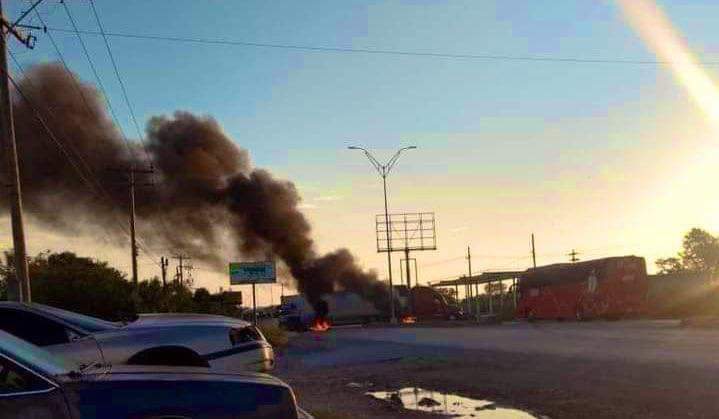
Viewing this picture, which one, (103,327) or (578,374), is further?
(578,374)

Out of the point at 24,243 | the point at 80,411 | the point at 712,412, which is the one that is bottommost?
the point at 712,412

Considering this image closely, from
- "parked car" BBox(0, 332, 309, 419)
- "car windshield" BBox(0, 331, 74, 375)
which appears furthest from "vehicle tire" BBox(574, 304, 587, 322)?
"car windshield" BBox(0, 331, 74, 375)

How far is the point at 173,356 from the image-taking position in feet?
27.1

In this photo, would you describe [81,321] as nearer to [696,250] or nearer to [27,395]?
[27,395]

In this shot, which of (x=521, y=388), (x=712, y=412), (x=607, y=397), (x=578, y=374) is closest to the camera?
(x=712, y=412)

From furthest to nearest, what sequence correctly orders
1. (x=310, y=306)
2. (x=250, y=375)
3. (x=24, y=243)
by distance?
(x=310, y=306) < (x=24, y=243) < (x=250, y=375)

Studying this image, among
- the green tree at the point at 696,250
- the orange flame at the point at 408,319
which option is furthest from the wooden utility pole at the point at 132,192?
the green tree at the point at 696,250

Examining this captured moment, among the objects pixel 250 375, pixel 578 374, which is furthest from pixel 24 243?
pixel 250 375

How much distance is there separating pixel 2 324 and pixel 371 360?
36.5 feet

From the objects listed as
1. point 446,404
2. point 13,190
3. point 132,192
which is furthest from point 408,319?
point 446,404

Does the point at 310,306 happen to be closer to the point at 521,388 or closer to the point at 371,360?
the point at 371,360

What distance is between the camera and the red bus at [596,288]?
125 ft

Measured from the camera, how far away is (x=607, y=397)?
34.0 ft

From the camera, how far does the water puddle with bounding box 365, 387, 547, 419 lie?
9.55m
